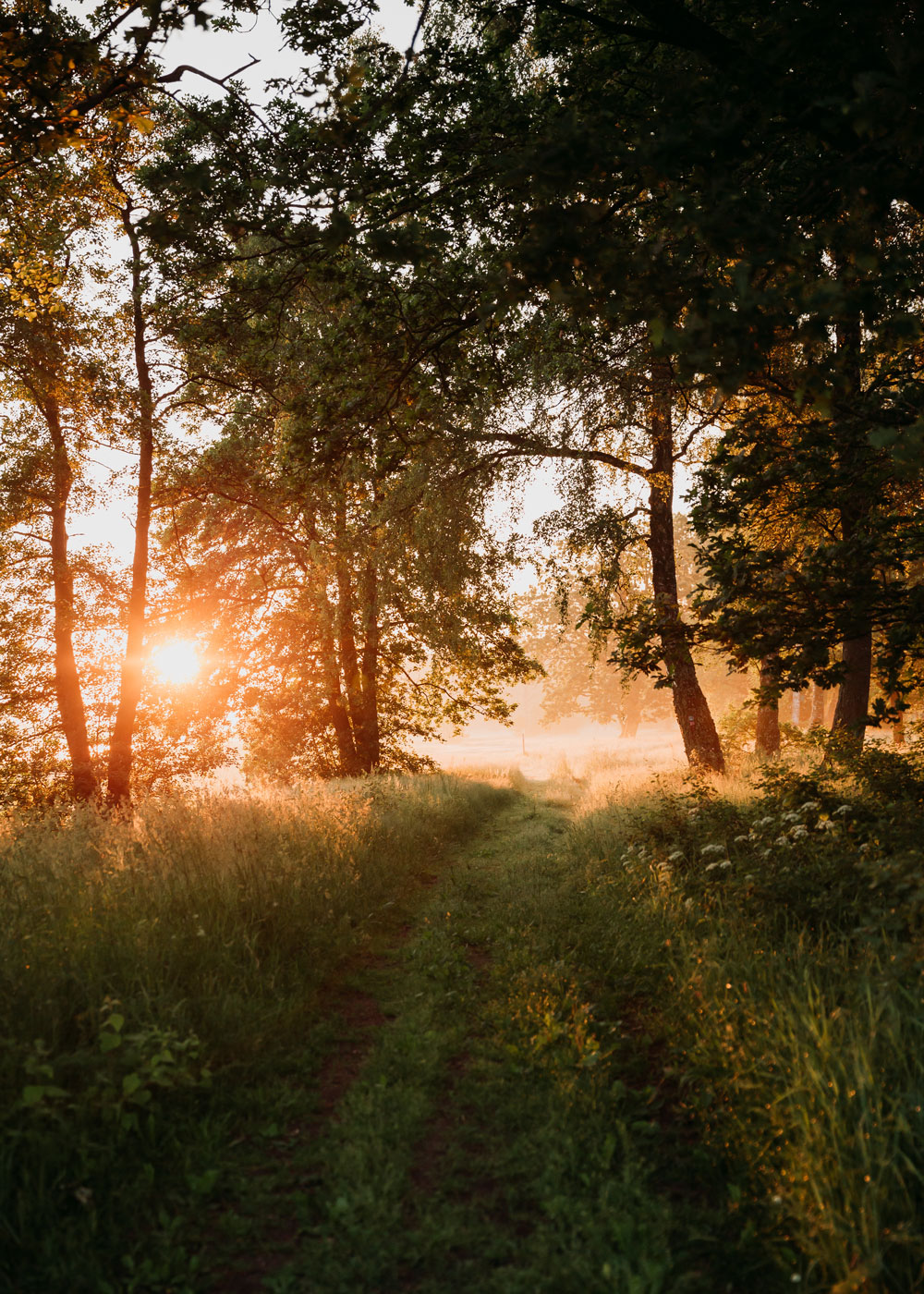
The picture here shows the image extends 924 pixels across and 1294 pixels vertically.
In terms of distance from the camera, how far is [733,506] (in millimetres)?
6199

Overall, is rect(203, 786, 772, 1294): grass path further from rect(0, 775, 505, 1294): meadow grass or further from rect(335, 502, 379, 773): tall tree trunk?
rect(335, 502, 379, 773): tall tree trunk

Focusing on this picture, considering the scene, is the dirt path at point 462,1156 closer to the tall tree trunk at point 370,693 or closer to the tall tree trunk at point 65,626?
Result: the tall tree trunk at point 65,626

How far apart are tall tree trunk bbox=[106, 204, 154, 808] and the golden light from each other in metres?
6.07

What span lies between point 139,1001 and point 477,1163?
232 centimetres

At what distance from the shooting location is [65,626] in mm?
15641

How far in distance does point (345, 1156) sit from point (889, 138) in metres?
6.54

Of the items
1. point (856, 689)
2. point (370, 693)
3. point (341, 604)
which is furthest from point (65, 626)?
point (856, 689)

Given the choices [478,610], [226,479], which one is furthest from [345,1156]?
[226,479]

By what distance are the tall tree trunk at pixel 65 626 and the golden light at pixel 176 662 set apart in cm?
332

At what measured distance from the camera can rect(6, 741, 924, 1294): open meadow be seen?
3002 millimetres

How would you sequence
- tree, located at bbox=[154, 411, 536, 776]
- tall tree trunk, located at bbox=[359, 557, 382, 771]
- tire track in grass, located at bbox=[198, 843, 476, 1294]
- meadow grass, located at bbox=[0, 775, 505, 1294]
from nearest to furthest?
1. tire track in grass, located at bbox=[198, 843, 476, 1294]
2. meadow grass, located at bbox=[0, 775, 505, 1294]
3. tree, located at bbox=[154, 411, 536, 776]
4. tall tree trunk, located at bbox=[359, 557, 382, 771]

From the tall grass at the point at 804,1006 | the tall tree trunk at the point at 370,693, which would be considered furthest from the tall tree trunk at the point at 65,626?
the tall grass at the point at 804,1006

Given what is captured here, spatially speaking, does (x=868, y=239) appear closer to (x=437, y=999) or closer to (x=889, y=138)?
(x=889, y=138)

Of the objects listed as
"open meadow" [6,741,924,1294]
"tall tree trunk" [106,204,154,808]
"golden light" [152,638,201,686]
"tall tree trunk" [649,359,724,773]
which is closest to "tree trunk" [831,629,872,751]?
"tall tree trunk" [649,359,724,773]
